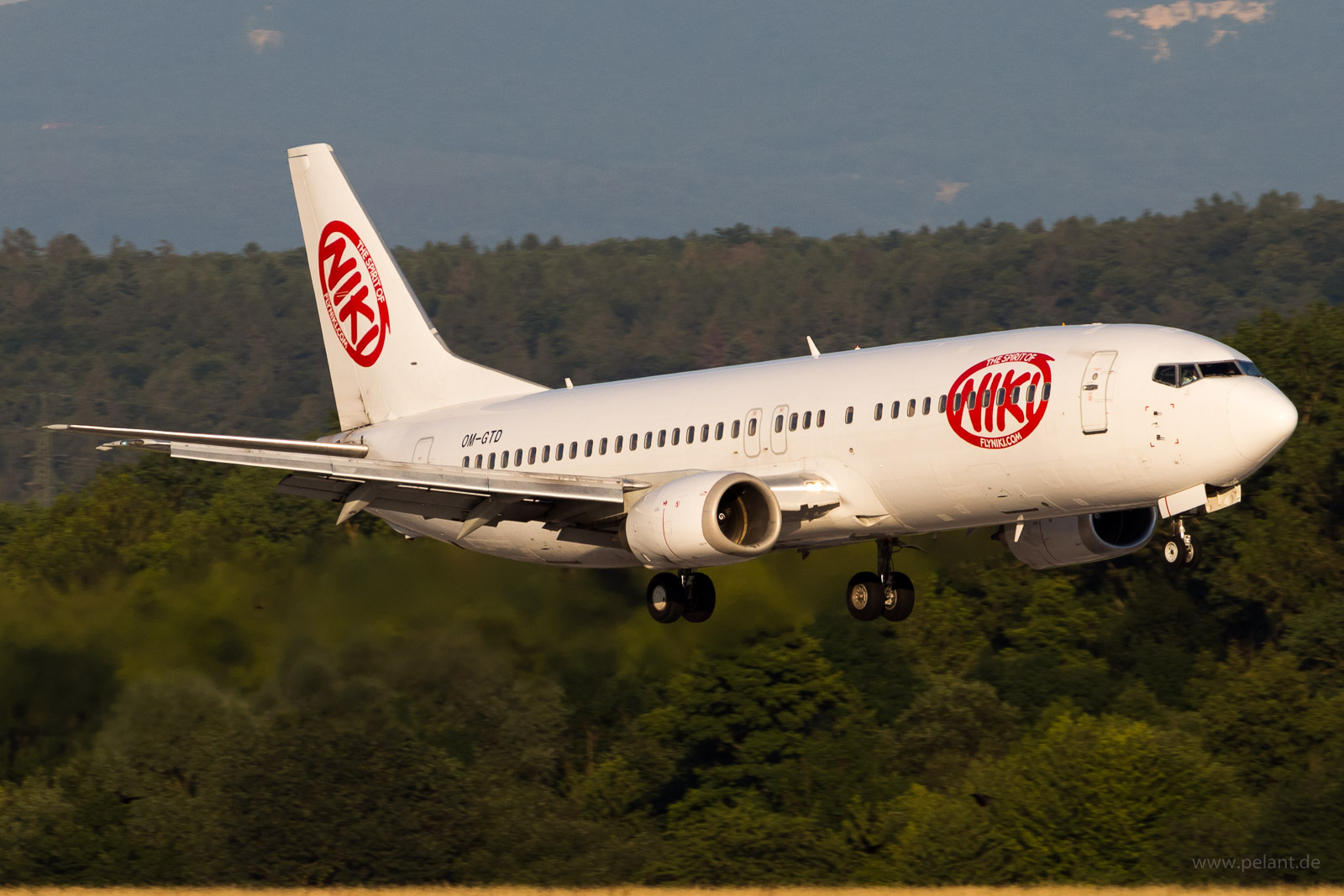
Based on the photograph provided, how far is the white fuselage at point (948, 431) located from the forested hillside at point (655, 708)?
9640mm

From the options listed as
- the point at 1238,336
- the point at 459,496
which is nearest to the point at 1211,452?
the point at 459,496

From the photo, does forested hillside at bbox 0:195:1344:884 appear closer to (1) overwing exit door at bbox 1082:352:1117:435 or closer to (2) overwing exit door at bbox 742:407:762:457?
(2) overwing exit door at bbox 742:407:762:457

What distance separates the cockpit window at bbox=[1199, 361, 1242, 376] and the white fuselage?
0.44 ft

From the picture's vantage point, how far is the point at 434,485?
103 ft

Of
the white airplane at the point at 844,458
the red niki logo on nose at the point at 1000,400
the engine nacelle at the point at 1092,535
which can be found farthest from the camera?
the engine nacelle at the point at 1092,535

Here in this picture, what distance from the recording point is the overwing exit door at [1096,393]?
28.2 m

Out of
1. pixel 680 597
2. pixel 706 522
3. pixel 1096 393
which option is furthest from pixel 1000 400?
pixel 680 597

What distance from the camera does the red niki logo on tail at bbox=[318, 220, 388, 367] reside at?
137 ft

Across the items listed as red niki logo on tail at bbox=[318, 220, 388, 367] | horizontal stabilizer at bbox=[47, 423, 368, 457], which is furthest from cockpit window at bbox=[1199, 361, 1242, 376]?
red niki logo on tail at bbox=[318, 220, 388, 367]

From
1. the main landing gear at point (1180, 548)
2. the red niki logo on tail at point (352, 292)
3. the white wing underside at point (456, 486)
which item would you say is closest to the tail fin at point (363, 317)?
the red niki logo on tail at point (352, 292)

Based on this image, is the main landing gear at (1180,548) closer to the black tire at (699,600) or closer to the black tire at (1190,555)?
the black tire at (1190,555)

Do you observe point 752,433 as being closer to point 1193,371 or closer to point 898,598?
point 898,598

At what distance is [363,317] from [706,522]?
1498 centimetres

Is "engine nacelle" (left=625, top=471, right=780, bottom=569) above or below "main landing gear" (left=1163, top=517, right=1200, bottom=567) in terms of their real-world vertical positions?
above
